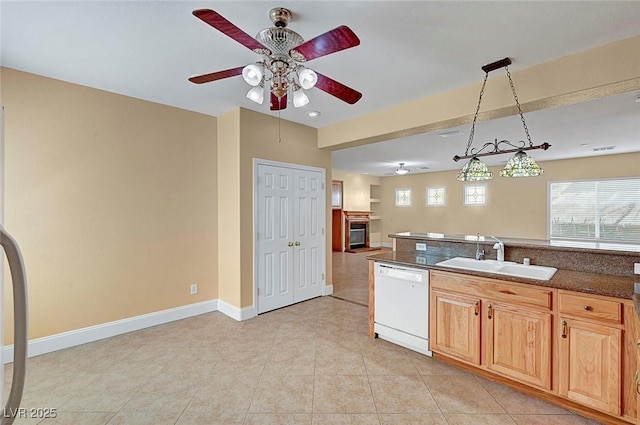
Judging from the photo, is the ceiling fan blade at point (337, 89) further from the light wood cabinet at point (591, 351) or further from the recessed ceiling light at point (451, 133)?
the recessed ceiling light at point (451, 133)

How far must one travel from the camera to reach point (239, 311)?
3.70 metres

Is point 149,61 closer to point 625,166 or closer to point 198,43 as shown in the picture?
point 198,43

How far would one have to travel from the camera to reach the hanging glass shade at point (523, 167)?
8.88 feet

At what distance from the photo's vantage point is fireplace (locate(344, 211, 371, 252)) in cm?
952

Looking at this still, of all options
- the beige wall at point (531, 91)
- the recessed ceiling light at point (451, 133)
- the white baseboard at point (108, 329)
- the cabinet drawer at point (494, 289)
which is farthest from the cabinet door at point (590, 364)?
the white baseboard at point (108, 329)

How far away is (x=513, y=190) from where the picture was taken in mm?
7848

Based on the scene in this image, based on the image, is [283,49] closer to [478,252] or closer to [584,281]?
[478,252]

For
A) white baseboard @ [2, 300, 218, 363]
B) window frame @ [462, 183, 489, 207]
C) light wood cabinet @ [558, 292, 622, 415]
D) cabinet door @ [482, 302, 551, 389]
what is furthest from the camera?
window frame @ [462, 183, 489, 207]

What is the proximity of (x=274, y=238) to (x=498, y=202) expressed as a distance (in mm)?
6920

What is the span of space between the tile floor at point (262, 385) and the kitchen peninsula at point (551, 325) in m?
Result: 0.18

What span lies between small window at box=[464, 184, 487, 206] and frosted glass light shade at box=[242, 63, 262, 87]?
8.23 m

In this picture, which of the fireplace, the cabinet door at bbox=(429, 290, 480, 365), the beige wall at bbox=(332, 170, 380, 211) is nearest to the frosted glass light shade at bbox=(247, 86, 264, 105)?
the cabinet door at bbox=(429, 290, 480, 365)

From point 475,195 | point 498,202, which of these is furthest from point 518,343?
point 475,195

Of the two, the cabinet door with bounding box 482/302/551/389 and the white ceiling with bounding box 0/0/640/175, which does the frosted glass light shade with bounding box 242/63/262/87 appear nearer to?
the white ceiling with bounding box 0/0/640/175
